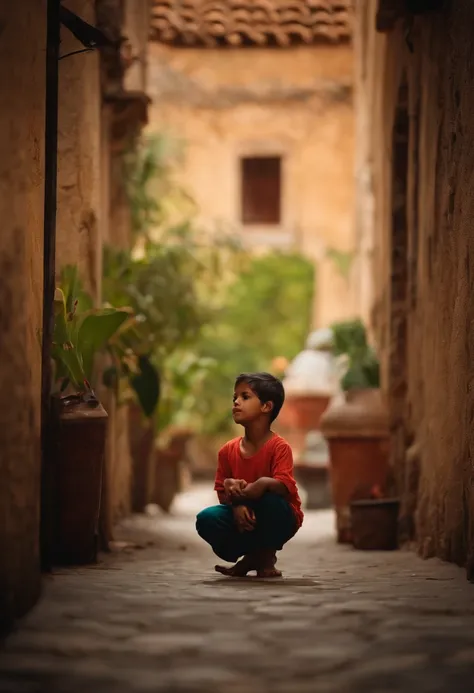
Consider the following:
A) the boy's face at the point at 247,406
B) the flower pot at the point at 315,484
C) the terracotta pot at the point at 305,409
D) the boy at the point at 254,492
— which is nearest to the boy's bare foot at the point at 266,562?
the boy at the point at 254,492

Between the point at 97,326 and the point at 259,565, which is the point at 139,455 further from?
the point at 259,565

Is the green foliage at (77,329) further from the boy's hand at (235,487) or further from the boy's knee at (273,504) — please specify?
the boy's knee at (273,504)

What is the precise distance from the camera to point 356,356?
9.57m

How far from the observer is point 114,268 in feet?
28.8

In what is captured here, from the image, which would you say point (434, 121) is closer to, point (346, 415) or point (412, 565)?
point (412, 565)

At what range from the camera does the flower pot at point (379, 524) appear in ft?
25.6

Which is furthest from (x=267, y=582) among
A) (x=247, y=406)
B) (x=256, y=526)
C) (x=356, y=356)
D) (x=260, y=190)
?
(x=260, y=190)

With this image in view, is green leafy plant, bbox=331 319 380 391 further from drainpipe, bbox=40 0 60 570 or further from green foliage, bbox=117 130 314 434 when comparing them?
drainpipe, bbox=40 0 60 570

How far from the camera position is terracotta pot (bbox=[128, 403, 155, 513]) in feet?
35.0

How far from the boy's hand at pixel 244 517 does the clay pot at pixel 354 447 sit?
379cm

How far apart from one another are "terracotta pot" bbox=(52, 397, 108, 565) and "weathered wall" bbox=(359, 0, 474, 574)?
174cm

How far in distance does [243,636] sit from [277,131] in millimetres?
13988

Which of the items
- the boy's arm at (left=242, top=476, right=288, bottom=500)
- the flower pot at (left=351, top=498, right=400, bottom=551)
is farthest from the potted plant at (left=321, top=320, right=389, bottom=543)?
the boy's arm at (left=242, top=476, right=288, bottom=500)

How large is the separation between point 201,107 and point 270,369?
3.92 m
